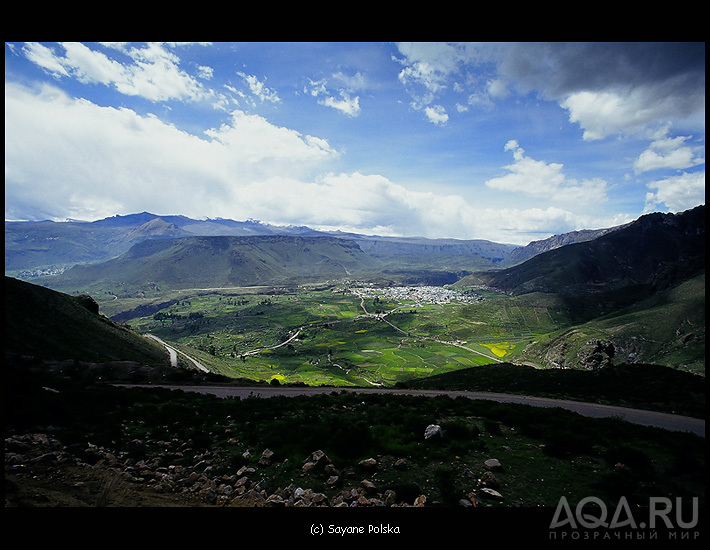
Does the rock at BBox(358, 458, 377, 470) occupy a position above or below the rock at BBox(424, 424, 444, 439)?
above

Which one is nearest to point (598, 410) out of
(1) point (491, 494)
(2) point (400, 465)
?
(1) point (491, 494)

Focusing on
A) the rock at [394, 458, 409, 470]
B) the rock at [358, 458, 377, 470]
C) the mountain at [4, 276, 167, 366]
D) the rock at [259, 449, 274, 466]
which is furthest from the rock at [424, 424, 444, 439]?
the mountain at [4, 276, 167, 366]

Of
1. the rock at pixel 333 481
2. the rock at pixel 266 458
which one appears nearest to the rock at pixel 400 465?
the rock at pixel 333 481

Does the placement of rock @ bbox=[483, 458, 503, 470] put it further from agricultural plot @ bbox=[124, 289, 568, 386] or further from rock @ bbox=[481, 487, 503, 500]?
agricultural plot @ bbox=[124, 289, 568, 386]

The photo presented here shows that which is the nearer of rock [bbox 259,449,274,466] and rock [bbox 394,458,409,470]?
rock [bbox 394,458,409,470]

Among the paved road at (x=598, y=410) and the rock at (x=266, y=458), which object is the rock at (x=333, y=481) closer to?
the rock at (x=266, y=458)

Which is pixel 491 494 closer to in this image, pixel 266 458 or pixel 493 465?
pixel 493 465

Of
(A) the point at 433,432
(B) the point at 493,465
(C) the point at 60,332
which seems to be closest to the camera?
(B) the point at 493,465

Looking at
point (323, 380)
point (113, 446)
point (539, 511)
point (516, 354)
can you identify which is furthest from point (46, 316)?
point (516, 354)
